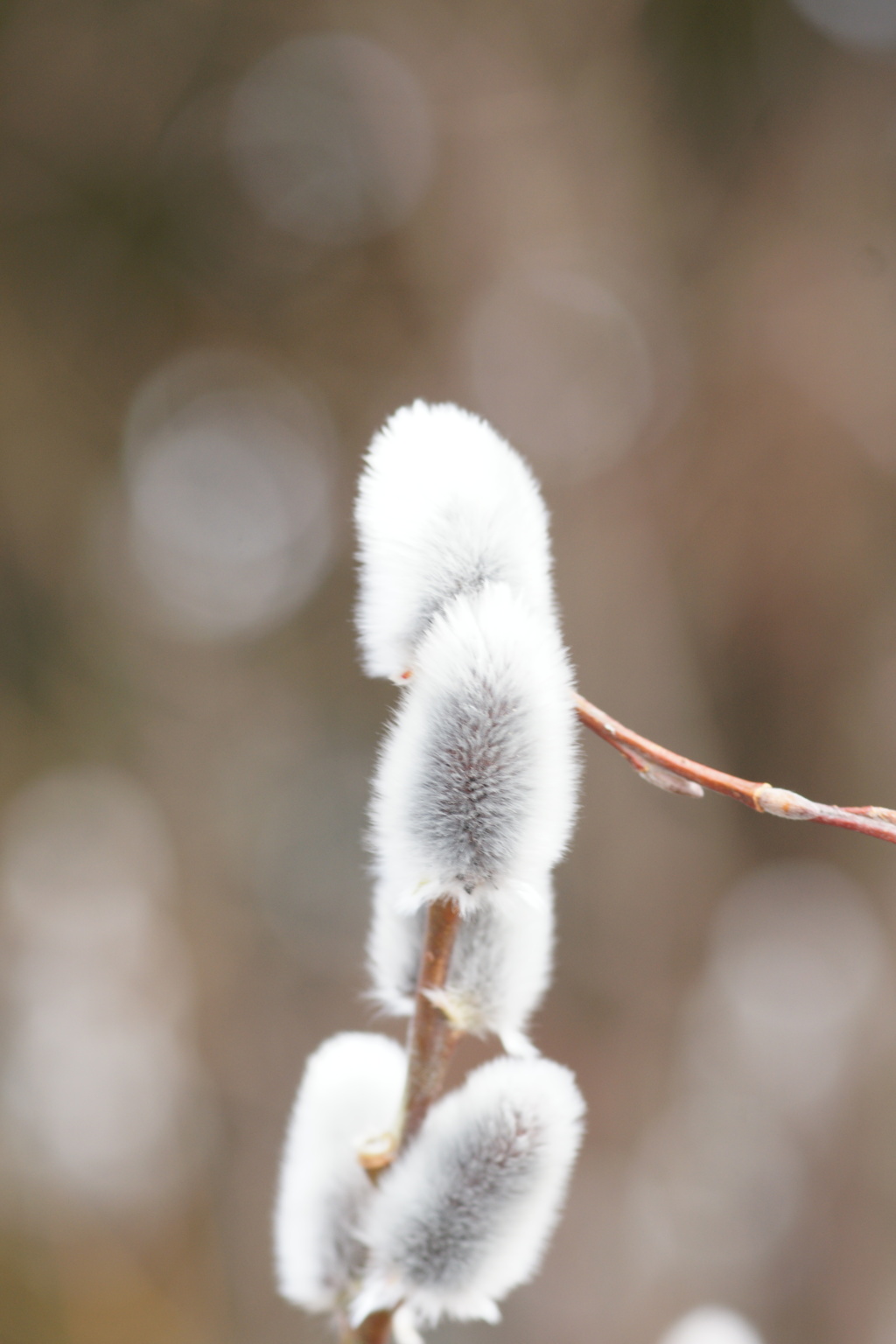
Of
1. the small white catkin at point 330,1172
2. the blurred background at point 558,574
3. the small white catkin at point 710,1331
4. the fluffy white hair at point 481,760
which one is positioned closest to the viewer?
the fluffy white hair at point 481,760

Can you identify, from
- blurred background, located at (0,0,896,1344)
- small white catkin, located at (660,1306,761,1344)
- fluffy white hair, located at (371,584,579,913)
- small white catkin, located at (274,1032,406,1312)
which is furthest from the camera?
blurred background, located at (0,0,896,1344)

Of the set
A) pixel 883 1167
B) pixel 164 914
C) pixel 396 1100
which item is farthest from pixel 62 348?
pixel 883 1167

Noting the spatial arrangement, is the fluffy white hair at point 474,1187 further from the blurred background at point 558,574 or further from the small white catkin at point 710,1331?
the blurred background at point 558,574

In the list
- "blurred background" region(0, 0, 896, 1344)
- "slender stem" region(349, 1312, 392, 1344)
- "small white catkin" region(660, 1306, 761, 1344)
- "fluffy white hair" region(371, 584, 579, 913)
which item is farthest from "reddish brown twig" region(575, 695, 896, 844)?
"blurred background" region(0, 0, 896, 1344)

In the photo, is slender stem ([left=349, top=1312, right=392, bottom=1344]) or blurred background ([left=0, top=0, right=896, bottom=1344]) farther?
blurred background ([left=0, top=0, right=896, bottom=1344])

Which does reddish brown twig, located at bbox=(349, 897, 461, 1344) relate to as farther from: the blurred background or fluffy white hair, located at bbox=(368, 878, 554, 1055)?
the blurred background

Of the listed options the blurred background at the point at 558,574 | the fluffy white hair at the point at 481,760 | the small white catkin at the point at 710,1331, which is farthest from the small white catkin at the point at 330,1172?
the blurred background at the point at 558,574
